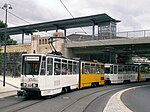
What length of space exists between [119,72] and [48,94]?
68.3 ft

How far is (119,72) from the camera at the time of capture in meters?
37.5

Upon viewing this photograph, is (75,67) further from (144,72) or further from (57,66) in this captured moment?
(144,72)

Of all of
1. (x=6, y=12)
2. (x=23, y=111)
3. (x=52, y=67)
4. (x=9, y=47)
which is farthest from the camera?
(x=9, y=47)

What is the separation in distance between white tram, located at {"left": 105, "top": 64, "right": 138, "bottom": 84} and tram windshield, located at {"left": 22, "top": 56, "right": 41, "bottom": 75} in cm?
1953

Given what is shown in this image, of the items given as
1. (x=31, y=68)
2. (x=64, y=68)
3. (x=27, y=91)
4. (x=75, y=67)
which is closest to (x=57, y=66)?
(x=64, y=68)

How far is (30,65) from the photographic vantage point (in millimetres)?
17625

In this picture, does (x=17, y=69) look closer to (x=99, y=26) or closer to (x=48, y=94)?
(x=99, y=26)

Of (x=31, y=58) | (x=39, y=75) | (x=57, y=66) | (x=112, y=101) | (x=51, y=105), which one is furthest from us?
(x=57, y=66)

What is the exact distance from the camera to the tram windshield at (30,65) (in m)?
17.4

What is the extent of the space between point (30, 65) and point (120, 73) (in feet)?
71.4

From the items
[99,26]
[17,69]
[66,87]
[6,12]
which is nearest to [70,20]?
[99,26]


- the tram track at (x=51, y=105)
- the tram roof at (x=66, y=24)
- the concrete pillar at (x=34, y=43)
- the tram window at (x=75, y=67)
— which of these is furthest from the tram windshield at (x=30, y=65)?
the concrete pillar at (x=34, y=43)

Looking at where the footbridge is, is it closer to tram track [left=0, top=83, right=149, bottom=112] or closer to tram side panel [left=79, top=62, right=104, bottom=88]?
tram side panel [left=79, top=62, right=104, bottom=88]

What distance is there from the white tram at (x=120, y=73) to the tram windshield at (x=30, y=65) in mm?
19526
